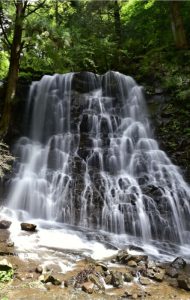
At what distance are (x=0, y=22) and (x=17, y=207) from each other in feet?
23.4

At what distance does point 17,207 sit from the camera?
10.6 metres

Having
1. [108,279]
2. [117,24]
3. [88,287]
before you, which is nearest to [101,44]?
[117,24]

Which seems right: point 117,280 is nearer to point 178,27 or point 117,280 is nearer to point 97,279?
point 97,279

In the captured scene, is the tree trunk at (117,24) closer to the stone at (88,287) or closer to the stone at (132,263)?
the stone at (132,263)

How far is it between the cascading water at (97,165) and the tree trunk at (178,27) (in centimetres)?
320

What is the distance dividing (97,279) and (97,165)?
6.19 metres

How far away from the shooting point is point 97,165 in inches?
473

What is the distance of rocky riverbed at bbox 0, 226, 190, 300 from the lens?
18.3ft

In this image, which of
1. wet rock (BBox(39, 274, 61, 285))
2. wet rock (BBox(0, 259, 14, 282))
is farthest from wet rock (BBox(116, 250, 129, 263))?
wet rock (BBox(0, 259, 14, 282))

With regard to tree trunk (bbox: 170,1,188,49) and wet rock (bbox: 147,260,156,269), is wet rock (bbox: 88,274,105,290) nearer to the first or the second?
wet rock (bbox: 147,260,156,269)

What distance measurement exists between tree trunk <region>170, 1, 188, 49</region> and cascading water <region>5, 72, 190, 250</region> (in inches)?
126

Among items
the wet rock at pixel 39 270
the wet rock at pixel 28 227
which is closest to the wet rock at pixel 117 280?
the wet rock at pixel 39 270

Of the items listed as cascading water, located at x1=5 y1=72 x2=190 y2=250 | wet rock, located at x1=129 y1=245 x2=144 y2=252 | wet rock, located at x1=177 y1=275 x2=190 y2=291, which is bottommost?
wet rock, located at x1=177 y1=275 x2=190 y2=291

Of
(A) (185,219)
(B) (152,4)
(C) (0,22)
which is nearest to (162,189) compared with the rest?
(A) (185,219)
